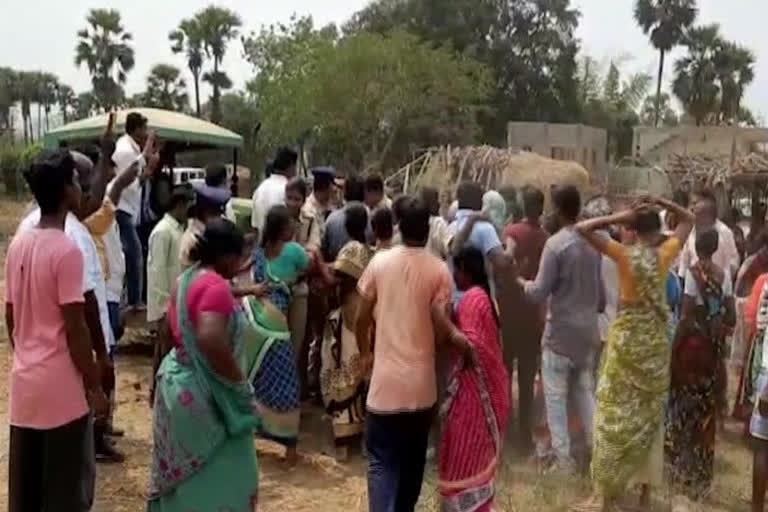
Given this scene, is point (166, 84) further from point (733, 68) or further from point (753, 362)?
→ point (753, 362)

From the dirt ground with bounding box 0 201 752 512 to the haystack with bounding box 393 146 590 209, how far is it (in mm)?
6750

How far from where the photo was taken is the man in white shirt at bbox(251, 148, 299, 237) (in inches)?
288

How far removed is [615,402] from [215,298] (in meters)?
2.54

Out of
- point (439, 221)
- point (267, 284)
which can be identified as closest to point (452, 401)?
point (267, 284)

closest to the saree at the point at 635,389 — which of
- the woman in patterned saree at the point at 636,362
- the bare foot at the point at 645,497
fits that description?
the woman in patterned saree at the point at 636,362

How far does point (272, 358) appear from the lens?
6.06 m

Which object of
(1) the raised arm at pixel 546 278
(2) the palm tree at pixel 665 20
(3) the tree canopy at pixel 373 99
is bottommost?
(1) the raised arm at pixel 546 278

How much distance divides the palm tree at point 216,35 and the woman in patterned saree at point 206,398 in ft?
151

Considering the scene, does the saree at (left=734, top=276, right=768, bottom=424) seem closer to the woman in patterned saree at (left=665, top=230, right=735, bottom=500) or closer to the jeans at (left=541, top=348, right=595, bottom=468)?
the woman in patterned saree at (left=665, top=230, right=735, bottom=500)

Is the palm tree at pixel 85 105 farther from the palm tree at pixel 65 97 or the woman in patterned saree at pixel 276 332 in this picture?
the woman in patterned saree at pixel 276 332

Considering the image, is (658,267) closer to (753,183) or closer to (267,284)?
(267,284)

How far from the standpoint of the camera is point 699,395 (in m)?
5.68

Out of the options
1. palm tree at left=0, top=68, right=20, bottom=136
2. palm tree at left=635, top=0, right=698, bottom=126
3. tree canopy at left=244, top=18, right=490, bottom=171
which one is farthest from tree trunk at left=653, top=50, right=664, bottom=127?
palm tree at left=0, top=68, right=20, bottom=136

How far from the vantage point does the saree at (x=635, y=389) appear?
514 cm
